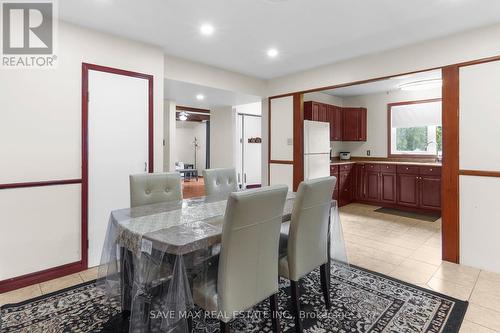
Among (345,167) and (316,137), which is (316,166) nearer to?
(316,137)

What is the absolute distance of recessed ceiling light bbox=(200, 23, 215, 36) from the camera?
2711 mm

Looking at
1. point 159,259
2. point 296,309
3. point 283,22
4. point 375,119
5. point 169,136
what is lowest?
point 296,309

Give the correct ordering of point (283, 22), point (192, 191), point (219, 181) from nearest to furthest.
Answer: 1. point (283, 22)
2. point (219, 181)
3. point (192, 191)

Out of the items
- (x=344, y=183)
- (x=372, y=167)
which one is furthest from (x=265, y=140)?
(x=372, y=167)

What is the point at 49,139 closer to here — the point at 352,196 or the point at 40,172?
the point at 40,172

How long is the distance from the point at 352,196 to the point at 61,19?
5523 mm

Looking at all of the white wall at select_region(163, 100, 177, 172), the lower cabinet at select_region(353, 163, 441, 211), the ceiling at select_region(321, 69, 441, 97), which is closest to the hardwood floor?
the white wall at select_region(163, 100, 177, 172)

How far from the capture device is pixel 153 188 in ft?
8.01

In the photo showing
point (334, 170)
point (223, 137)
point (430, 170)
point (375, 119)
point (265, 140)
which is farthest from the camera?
point (223, 137)

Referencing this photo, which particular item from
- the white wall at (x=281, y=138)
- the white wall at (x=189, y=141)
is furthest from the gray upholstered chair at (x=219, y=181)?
the white wall at (x=189, y=141)

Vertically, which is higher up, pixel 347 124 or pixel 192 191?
pixel 347 124

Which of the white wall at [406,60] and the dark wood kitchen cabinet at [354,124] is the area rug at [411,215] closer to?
the dark wood kitchen cabinet at [354,124]

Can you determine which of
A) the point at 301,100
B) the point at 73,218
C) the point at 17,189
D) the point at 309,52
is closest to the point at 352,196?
the point at 301,100

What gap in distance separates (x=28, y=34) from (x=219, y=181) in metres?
2.17
